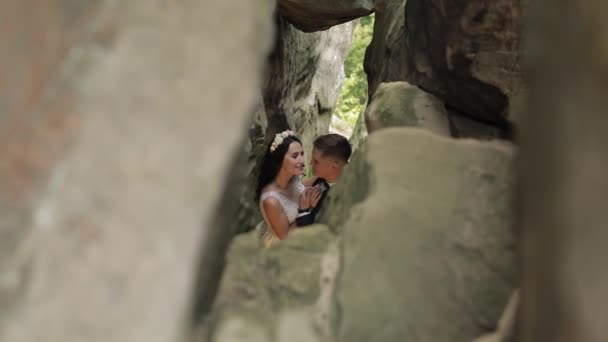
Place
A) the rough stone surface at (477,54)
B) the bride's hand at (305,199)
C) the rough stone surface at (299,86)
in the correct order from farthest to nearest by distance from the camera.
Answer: the rough stone surface at (299,86) < the bride's hand at (305,199) < the rough stone surface at (477,54)

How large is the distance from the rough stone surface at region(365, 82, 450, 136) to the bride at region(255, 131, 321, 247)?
0.53m

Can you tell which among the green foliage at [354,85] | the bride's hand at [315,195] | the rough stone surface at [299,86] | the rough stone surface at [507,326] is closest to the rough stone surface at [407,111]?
the bride's hand at [315,195]

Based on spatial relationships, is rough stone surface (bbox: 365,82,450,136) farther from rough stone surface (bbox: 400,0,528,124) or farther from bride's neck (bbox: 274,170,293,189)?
bride's neck (bbox: 274,170,293,189)

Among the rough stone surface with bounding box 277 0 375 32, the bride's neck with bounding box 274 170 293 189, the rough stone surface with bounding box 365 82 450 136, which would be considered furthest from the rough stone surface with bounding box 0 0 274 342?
the rough stone surface with bounding box 277 0 375 32

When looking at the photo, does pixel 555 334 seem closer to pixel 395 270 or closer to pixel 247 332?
pixel 395 270

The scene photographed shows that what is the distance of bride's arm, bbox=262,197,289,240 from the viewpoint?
3.58 m

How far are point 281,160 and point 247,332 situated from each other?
223 centimetres

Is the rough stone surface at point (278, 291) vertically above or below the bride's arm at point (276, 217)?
above

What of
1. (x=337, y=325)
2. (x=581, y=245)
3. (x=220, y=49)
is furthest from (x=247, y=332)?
(x=581, y=245)

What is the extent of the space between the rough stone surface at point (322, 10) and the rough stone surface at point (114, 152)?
4851 mm

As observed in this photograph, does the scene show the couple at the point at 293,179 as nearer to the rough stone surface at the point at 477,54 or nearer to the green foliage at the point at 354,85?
the rough stone surface at the point at 477,54

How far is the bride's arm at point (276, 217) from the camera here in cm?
358

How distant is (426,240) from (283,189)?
2.02 metres

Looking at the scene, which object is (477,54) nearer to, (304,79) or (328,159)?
(328,159)
